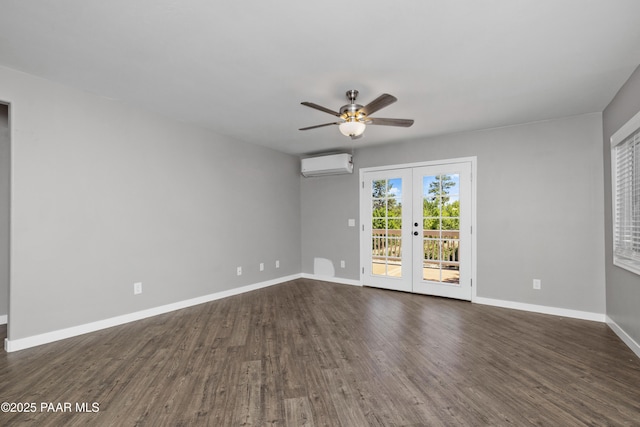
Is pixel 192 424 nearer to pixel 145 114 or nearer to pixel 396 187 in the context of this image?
pixel 145 114

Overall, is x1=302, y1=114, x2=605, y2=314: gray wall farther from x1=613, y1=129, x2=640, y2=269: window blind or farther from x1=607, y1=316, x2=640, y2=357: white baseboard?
x1=613, y1=129, x2=640, y2=269: window blind

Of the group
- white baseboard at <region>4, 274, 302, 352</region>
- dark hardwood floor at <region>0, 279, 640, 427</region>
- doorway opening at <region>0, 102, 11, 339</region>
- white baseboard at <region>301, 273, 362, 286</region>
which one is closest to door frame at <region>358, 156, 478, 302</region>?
white baseboard at <region>301, 273, 362, 286</region>

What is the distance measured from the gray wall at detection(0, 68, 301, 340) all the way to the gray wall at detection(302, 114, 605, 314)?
10.8ft

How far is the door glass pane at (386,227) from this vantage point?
16.4 ft

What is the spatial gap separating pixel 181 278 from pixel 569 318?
16.2ft

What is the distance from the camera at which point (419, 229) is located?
4.76 m

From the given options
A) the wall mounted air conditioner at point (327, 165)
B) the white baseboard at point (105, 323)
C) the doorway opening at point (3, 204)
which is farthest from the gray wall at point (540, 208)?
the doorway opening at point (3, 204)

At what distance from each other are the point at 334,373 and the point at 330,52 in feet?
8.15

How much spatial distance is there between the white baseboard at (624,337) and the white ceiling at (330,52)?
2.38 metres

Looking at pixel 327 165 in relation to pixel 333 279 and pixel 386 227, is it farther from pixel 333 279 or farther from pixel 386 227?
pixel 333 279

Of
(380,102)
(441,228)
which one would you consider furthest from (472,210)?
(380,102)

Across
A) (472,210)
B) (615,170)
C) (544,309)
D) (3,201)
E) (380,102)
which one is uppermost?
(380,102)

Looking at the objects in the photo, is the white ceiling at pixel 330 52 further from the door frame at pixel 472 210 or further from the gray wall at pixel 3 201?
the gray wall at pixel 3 201

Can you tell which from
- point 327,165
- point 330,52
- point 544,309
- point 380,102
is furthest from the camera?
point 327,165
